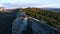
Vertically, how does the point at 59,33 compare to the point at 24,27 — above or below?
above

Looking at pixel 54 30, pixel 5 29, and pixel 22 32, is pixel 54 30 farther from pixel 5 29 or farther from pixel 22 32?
pixel 5 29

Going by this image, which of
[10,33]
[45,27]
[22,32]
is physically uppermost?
[45,27]

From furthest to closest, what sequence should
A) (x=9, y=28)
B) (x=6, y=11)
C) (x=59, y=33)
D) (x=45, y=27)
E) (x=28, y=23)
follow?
(x=6, y=11) → (x=9, y=28) → (x=28, y=23) → (x=45, y=27) → (x=59, y=33)

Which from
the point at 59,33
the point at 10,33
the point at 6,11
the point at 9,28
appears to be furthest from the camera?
the point at 6,11

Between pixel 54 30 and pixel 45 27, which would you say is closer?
pixel 54 30

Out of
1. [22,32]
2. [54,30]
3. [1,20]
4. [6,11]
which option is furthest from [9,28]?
[54,30]

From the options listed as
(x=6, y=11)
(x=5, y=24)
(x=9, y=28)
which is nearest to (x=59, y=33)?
(x=9, y=28)

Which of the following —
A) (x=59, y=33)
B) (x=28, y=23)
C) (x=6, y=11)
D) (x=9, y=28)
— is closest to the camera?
(x=59, y=33)

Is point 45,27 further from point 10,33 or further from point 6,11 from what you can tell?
point 6,11

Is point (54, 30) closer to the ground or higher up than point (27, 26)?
higher up

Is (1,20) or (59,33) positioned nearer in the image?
(59,33)
